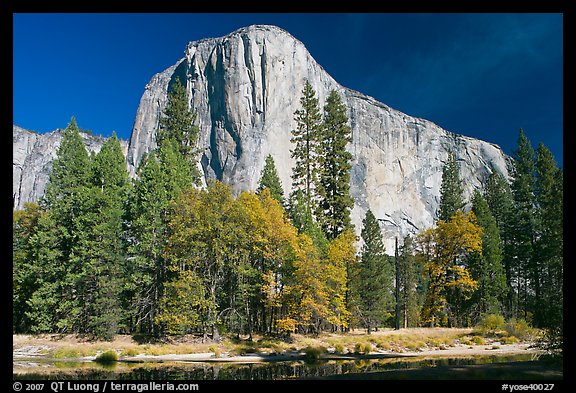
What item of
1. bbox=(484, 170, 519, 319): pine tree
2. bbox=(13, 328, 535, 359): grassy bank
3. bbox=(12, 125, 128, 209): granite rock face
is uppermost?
bbox=(12, 125, 128, 209): granite rock face

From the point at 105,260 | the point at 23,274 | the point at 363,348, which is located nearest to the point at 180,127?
the point at 105,260

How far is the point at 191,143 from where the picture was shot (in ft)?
157

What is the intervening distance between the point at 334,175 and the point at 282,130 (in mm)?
68910

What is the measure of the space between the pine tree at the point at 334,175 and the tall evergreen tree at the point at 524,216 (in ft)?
61.9

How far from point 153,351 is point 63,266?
10667 mm

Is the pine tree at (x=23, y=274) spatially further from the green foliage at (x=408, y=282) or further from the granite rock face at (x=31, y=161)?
the granite rock face at (x=31, y=161)

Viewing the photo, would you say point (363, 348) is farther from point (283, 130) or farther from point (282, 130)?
point (283, 130)

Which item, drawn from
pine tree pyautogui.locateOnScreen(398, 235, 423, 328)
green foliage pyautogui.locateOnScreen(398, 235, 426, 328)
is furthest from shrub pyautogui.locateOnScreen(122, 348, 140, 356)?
pine tree pyautogui.locateOnScreen(398, 235, 423, 328)

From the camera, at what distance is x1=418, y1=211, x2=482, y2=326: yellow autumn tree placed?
35156 mm

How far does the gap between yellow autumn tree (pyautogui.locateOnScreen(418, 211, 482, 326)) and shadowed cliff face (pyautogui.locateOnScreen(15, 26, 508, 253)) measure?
6464 centimetres

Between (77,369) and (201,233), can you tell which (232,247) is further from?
(77,369)

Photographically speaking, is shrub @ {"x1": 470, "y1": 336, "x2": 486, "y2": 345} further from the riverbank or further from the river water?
the river water

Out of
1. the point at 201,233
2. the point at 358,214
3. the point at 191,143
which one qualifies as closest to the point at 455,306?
the point at 201,233
